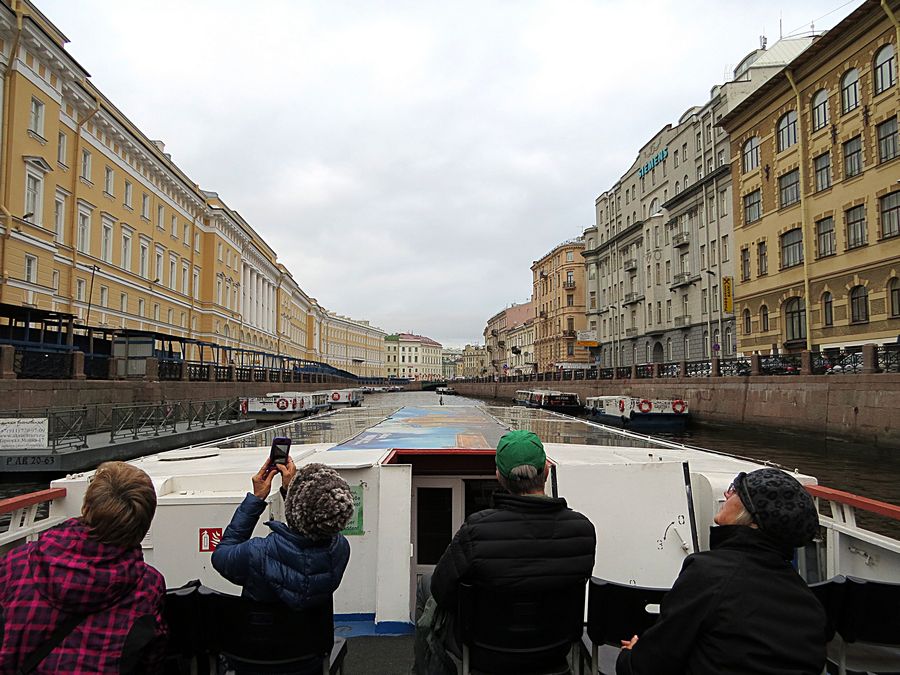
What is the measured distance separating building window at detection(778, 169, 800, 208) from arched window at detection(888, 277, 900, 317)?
6.98 m

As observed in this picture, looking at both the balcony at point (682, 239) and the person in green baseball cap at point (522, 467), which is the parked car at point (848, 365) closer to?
the person in green baseball cap at point (522, 467)

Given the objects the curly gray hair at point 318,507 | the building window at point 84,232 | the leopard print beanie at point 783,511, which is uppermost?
the building window at point 84,232

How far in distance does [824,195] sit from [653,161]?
2209cm

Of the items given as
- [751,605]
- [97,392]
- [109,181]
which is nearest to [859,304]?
[751,605]

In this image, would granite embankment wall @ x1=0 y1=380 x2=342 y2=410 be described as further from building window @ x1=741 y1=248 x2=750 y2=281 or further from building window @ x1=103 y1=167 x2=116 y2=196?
building window @ x1=741 y1=248 x2=750 y2=281

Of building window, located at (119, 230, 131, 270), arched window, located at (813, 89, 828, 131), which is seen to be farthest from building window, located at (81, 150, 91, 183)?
arched window, located at (813, 89, 828, 131)

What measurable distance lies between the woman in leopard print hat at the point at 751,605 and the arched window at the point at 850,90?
27956 millimetres

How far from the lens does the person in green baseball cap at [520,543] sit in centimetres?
211

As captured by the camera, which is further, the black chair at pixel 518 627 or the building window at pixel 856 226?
the building window at pixel 856 226

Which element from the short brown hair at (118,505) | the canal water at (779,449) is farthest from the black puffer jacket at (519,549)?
the canal water at (779,449)

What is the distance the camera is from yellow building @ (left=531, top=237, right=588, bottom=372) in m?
69.4

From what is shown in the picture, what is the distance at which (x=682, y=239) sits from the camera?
39.8 metres

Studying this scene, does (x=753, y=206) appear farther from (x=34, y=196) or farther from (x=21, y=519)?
(x=21, y=519)

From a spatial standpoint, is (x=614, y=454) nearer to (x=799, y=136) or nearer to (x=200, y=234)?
(x=799, y=136)
